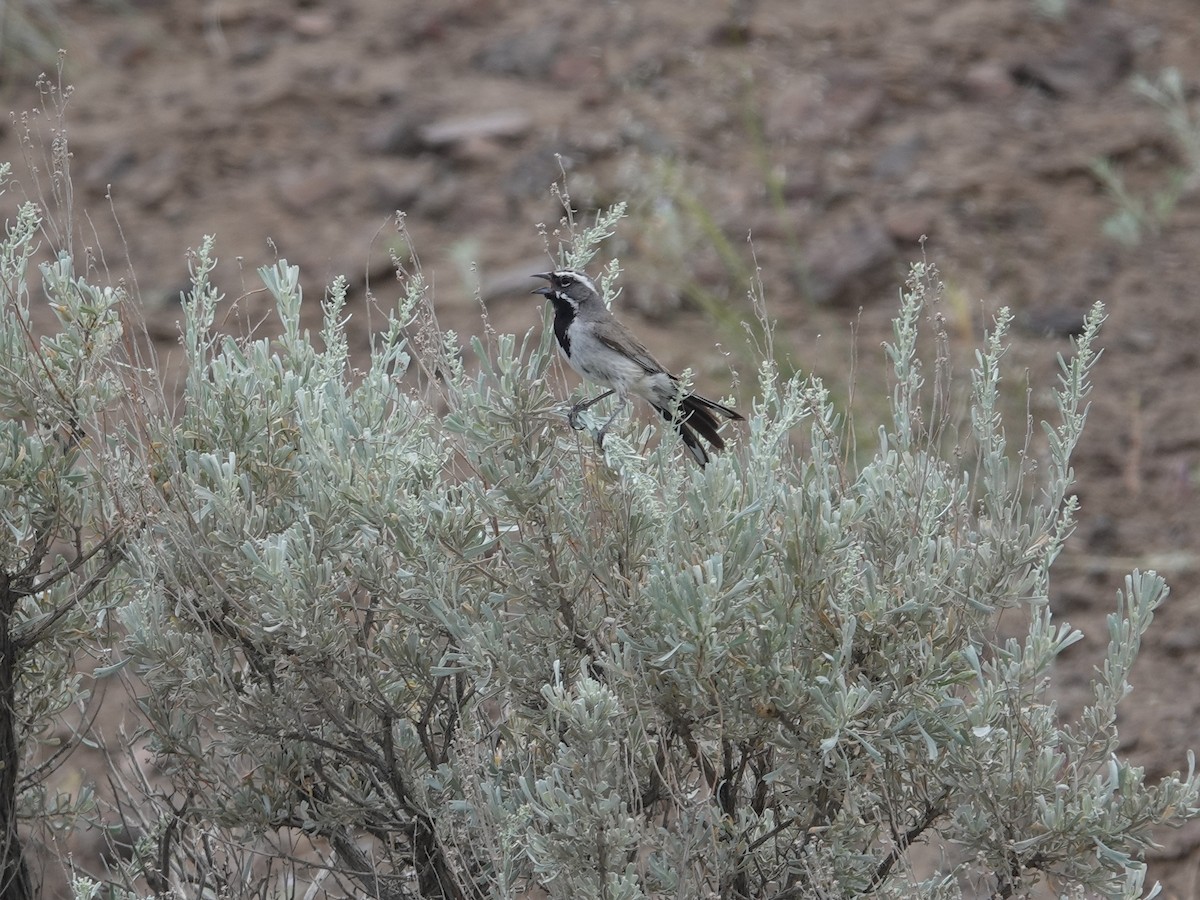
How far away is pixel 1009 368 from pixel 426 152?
3.94 metres

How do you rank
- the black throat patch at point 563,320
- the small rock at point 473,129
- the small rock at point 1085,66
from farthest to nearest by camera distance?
the small rock at point 473,129, the small rock at point 1085,66, the black throat patch at point 563,320

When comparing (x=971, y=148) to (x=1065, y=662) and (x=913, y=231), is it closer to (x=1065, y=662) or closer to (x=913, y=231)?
(x=913, y=231)

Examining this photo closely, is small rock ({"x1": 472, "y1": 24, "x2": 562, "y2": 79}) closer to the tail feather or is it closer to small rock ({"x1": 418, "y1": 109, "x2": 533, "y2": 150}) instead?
small rock ({"x1": 418, "y1": 109, "x2": 533, "y2": 150})

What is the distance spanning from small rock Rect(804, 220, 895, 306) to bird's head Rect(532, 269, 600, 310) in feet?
11.0

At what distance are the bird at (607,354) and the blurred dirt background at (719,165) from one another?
206cm

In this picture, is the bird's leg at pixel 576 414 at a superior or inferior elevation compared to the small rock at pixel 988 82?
superior

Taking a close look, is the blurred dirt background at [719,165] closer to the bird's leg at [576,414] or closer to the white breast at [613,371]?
the white breast at [613,371]

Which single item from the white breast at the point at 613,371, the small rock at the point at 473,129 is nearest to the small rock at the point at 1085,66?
the small rock at the point at 473,129

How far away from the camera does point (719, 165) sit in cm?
907

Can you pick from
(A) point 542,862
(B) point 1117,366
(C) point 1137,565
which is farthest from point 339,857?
(B) point 1117,366

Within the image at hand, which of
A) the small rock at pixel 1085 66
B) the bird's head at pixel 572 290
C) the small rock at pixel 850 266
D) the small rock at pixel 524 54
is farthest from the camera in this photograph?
the small rock at pixel 524 54

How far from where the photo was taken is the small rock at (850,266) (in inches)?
321

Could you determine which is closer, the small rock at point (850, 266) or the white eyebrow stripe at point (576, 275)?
the white eyebrow stripe at point (576, 275)

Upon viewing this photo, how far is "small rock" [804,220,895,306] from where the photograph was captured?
8.16m
